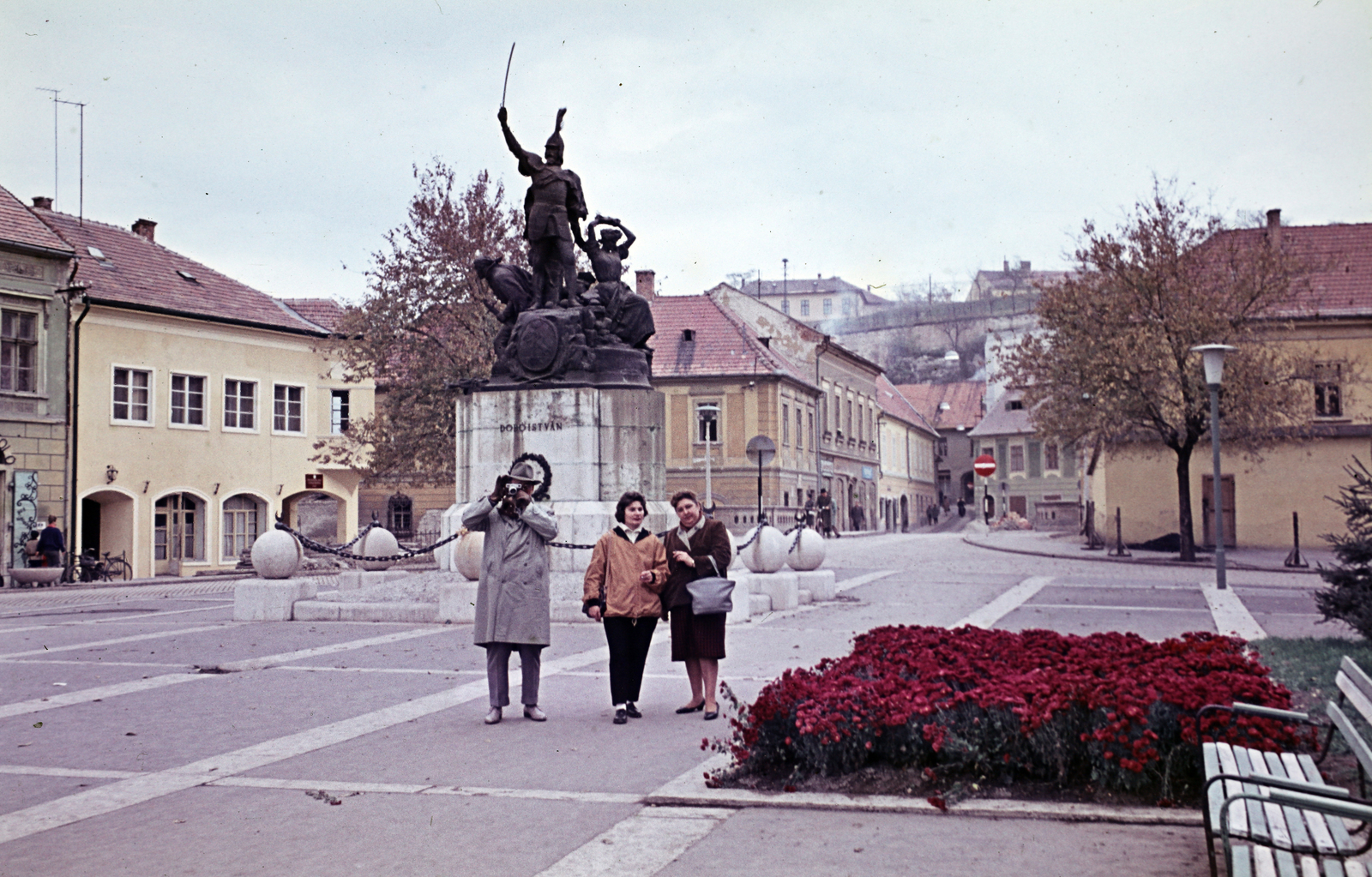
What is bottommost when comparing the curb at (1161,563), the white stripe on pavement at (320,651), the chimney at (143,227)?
the curb at (1161,563)

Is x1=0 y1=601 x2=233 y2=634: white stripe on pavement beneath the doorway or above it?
beneath

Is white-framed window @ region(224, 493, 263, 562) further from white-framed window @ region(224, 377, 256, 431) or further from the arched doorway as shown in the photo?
white-framed window @ region(224, 377, 256, 431)

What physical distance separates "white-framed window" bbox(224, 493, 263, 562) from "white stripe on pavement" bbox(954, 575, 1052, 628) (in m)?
24.6

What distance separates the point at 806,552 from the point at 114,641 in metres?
9.56

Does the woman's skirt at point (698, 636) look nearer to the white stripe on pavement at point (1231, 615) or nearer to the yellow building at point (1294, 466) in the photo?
the white stripe on pavement at point (1231, 615)

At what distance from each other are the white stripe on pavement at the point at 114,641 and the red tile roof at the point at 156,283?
2100 cm

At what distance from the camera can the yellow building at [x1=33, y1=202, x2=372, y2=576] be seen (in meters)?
34.7

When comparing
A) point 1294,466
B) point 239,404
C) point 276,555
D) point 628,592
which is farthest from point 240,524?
point 628,592

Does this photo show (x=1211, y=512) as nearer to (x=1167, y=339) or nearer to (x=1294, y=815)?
(x=1167, y=339)

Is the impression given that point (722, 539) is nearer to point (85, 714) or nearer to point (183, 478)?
point (85, 714)

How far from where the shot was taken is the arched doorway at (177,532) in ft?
119

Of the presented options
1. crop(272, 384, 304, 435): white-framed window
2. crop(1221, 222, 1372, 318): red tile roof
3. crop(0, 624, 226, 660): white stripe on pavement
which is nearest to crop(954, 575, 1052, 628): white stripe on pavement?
crop(0, 624, 226, 660): white stripe on pavement

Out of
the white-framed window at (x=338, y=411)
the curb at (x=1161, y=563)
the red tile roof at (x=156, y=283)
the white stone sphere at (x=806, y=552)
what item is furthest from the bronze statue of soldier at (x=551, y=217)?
the white-framed window at (x=338, y=411)

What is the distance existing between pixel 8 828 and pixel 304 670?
5.73 m
